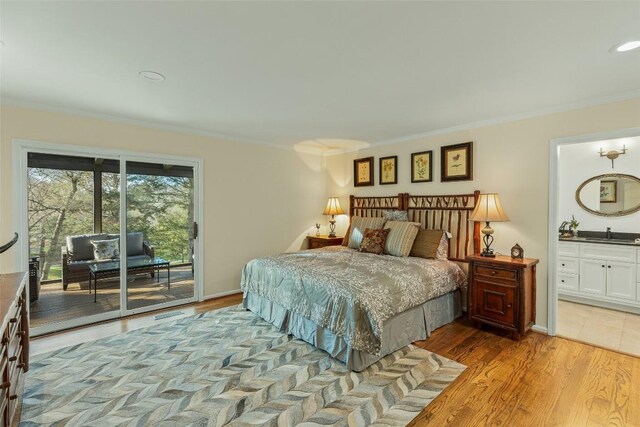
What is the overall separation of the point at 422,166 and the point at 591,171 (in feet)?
8.31

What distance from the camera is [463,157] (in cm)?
384

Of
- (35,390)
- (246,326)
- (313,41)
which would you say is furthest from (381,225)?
(35,390)

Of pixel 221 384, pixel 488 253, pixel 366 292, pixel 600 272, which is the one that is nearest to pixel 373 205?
pixel 488 253

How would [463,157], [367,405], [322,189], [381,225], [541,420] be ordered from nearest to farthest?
[541,420] → [367,405] → [463,157] → [381,225] → [322,189]

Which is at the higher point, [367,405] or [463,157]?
[463,157]

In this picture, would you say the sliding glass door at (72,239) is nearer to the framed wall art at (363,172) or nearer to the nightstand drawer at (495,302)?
the framed wall art at (363,172)

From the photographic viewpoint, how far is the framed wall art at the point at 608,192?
421 cm

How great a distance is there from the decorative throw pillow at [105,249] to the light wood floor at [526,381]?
0.81 meters

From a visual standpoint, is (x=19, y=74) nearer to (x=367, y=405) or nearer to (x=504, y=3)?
(x=504, y=3)

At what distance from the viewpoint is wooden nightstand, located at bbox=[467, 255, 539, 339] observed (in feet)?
9.78

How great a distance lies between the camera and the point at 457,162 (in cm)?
389

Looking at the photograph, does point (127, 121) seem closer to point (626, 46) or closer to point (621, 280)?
point (626, 46)

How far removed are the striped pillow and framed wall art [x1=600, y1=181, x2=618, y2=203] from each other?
113 inches

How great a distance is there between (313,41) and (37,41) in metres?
1.78
